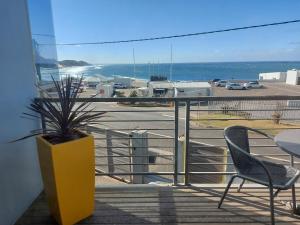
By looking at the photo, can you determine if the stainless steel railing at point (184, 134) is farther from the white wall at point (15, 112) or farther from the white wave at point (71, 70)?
the white wall at point (15, 112)

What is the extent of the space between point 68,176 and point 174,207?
38.9 inches

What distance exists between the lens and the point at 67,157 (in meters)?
1.72

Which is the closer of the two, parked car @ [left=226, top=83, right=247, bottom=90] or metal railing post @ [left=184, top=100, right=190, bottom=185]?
metal railing post @ [left=184, top=100, right=190, bottom=185]

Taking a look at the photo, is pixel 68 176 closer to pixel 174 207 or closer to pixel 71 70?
pixel 174 207

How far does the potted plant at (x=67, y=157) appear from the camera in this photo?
A: 171 cm

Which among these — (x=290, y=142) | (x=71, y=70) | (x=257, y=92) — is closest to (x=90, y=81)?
(x=71, y=70)

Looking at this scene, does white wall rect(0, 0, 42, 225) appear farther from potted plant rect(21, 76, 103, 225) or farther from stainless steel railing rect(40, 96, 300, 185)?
stainless steel railing rect(40, 96, 300, 185)

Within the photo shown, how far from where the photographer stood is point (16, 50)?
6.70 ft

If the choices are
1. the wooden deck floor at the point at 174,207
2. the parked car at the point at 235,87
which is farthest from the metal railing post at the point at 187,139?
→ the parked car at the point at 235,87

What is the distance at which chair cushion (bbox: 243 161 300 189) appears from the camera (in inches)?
66.4

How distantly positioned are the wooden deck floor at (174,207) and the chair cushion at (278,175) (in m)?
0.39

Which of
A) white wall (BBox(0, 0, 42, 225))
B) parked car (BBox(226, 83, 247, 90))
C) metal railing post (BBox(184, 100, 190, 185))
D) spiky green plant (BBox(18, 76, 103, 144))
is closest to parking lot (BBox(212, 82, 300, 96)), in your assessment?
parked car (BBox(226, 83, 247, 90))

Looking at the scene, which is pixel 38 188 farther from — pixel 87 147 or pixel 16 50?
pixel 16 50

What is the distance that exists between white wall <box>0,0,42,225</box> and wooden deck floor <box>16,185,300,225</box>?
17 centimetres
